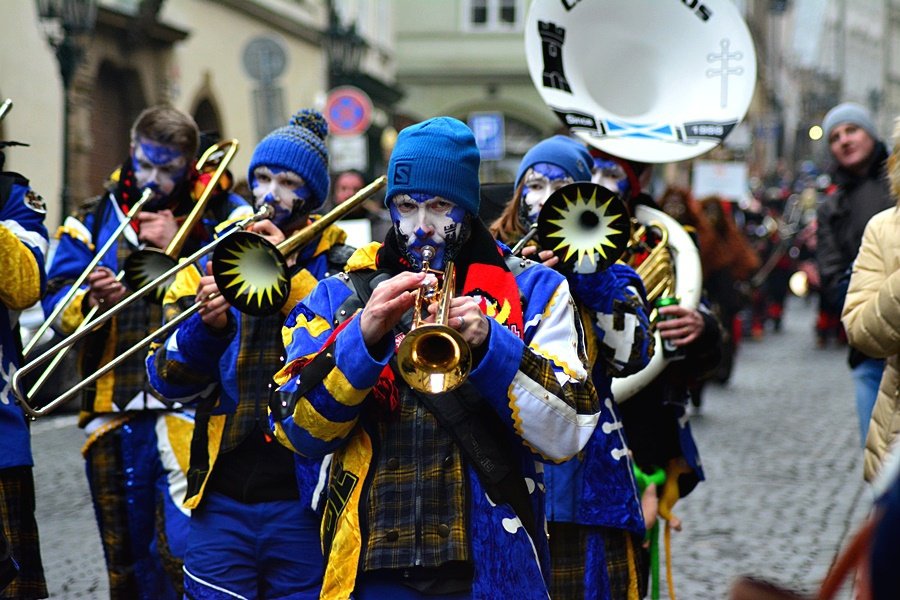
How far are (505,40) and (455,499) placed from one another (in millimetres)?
34697

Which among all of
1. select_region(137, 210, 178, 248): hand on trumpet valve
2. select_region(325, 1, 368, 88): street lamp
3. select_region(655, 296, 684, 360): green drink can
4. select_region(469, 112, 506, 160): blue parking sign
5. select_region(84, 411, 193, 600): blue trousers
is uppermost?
select_region(325, 1, 368, 88): street lamp

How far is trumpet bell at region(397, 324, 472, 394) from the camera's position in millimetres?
2893

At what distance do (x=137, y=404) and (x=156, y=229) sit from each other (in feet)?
1.99

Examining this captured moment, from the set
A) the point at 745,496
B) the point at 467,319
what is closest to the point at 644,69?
the point at 467,319

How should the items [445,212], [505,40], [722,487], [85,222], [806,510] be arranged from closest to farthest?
[445,212], [85,222], [806,510], [722,487], [505,40]

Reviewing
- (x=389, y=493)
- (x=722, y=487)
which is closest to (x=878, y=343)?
(x=389, y=493)

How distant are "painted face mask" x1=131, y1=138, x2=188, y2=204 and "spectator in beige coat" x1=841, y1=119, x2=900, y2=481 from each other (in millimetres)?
2322

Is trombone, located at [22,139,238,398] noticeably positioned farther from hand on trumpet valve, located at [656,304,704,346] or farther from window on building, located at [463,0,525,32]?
window on building, located at [463,0,525,32]

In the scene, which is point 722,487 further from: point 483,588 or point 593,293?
point 483,588

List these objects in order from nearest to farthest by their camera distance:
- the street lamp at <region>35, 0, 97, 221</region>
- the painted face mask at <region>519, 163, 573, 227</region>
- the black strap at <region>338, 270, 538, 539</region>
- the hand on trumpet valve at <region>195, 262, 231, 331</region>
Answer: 1. the black strap at <region>338, 270, 538, 539</region>
2. the hand on trumpet valve at <region>195, 262, 231, 331</region>
3. the painted face mask at <region>519, 163, 573, 227</region>
4. the street lamp at <region>35, 0, 97, 221</region>

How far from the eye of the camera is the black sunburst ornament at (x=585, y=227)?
13.5ft

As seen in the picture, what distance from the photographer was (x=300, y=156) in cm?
441

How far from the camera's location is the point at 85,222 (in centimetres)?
539

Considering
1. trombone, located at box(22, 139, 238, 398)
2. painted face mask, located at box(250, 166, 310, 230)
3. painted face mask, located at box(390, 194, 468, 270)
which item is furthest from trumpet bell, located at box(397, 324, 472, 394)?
trombone, located at box(22, 139, 238, 398)
